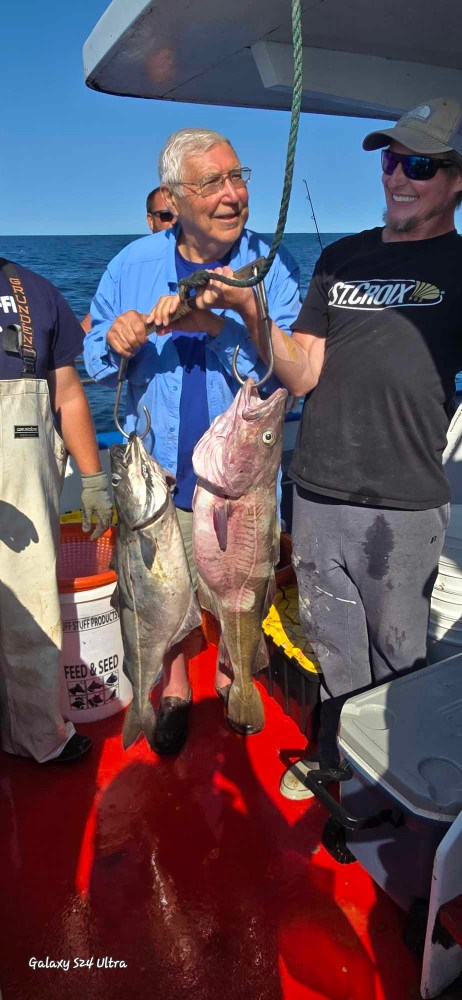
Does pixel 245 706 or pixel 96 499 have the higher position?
pixel 96 499

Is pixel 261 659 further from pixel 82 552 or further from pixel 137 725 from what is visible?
pixel 82 552

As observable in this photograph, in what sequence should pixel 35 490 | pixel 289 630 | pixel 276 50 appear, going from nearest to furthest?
pixel 35 490
pixel 276 50
pixel 289 630

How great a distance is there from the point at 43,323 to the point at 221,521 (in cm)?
140

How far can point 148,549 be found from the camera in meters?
2.52

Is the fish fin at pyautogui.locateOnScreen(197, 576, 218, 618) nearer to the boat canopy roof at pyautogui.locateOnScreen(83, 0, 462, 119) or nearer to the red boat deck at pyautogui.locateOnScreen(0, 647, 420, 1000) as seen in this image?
the red boat deck at pyautogui.locateOnScreen(0, 647, 420, 1000)

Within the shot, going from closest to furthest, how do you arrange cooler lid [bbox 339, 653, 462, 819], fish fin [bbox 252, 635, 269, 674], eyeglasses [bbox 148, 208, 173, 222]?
1. cooler lid [bbox 339, 653, 462, 819]
2. fish fin [bbox 252, 635, 269, 674]
3. eyeglasses [bbox 148, 208, 173, 222]

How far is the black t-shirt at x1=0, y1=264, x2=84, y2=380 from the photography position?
2.85 meters

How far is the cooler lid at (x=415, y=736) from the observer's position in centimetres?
214

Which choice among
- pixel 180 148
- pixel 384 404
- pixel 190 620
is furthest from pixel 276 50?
pixel 190 620

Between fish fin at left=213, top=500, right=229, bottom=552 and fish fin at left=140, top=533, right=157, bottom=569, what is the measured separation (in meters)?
0.29

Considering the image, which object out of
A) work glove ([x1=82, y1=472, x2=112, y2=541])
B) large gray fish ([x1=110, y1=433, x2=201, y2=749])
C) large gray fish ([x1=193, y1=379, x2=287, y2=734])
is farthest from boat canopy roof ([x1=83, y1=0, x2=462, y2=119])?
work glove ([x1=82, y1=472, x2=112, y2=541])

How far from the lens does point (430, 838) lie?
7.10 ft

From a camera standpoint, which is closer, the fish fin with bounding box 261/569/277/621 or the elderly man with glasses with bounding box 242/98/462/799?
the elderly man with glasses with bounding box 242/98/462/799

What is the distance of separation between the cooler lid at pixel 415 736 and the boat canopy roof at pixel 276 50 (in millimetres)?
2958
